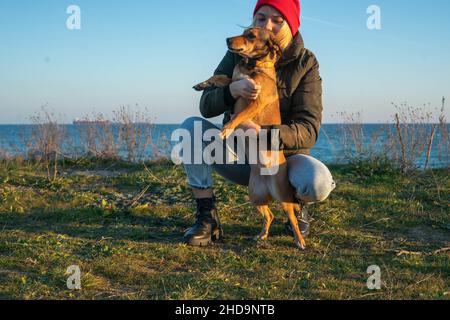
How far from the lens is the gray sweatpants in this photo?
10.7 feet

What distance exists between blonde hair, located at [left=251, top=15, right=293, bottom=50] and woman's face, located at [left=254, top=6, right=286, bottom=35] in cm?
2

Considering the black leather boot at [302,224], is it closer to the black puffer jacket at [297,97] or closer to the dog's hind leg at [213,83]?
the black puffer jacket at [297,97]

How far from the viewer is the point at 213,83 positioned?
11.6ft

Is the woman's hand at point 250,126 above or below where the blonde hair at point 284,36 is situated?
below

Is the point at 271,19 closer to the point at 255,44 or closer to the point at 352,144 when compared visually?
the point at 255,44

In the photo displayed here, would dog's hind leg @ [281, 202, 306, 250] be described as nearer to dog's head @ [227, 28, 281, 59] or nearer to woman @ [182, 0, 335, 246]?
woman @ [182, 0, 335, 246]

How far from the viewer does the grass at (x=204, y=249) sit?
8.47ft

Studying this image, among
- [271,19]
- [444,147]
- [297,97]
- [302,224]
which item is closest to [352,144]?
[444,147]

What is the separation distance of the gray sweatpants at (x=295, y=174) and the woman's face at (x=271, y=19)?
33.2 inches

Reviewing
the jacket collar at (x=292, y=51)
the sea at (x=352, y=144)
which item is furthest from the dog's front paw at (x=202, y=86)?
the sea at (x=352, y=144)

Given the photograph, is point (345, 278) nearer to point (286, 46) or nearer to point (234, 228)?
point (234, 228)

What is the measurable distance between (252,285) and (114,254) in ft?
3.29
